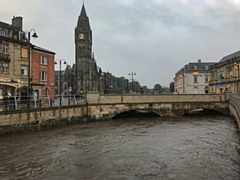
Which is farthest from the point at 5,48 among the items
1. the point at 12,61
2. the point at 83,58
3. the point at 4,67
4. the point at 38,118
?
the point at 83,58

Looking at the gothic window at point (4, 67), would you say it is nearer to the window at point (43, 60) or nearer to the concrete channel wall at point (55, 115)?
the window at point (43, 60)

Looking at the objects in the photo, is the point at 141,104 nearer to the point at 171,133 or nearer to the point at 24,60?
the point at 171,133

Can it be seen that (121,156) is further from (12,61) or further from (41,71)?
(41,71)

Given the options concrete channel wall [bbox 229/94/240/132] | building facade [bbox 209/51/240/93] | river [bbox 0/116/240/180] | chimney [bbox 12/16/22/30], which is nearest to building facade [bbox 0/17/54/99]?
chimney [bbox 12/16/22/30]

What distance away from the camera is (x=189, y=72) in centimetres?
7294

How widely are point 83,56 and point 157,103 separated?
3018 inches

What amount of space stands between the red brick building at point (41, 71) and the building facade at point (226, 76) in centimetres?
3708

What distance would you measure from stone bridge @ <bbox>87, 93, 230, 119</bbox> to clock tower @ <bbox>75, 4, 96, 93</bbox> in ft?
239

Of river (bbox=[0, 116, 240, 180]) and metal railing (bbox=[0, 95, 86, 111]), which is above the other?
metal railing (bbox=[0, 95, 86, 111])

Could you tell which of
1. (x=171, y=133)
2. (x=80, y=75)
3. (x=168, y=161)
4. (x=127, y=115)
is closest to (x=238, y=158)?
(x=168, y=161)

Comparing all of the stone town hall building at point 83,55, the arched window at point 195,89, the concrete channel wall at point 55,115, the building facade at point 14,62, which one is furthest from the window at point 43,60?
the stone town hall building at point 83,55

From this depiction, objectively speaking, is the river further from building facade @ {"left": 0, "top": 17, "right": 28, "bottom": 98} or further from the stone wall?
building facade @ {"left": 0, "top": 17, "right": 28, "bottom": 98}

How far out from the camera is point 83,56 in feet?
335

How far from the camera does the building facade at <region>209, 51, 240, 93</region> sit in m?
49.5
